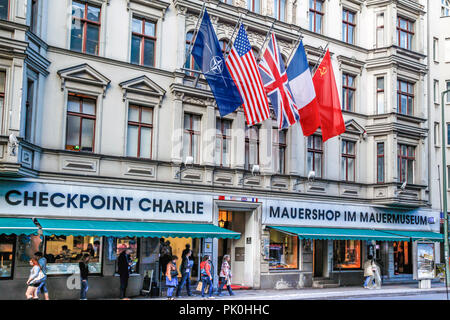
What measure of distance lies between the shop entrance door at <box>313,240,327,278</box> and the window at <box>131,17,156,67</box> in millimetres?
13170

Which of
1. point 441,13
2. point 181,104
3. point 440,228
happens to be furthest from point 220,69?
point 441,13

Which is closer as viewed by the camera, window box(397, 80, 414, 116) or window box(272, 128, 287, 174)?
window box(272, 128, 287, 174)

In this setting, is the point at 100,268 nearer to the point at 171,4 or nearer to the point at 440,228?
the point at 171,4

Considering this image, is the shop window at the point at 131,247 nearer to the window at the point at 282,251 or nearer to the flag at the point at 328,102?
the window at the point at 282,251

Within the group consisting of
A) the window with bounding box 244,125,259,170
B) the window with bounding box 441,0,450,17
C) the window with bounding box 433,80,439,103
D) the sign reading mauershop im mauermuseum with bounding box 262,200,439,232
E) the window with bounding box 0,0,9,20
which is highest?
the window with bounding box 441,0,450,17

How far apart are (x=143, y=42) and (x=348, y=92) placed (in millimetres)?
12636

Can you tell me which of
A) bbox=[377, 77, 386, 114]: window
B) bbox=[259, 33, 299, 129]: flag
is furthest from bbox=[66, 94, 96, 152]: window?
bbox=[377, 77, 386, 114]: window

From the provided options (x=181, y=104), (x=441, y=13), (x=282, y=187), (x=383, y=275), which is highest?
(x=441, y=13)

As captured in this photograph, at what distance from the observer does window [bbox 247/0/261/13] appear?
25625mm

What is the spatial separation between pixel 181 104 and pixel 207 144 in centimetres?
212

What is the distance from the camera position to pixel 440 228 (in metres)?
34.0

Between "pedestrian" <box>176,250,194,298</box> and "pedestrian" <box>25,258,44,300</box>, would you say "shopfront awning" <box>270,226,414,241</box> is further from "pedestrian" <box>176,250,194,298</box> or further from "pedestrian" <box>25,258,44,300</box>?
"pedestrian" <box>25,258,44,300</box>

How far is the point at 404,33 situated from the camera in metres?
31.6

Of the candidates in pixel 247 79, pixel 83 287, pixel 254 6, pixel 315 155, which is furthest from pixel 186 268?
pixel 254 6
